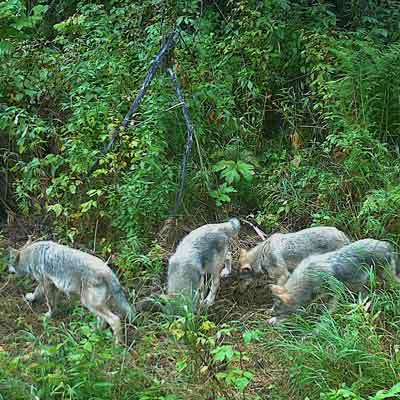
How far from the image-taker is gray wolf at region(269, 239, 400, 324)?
6754 mm

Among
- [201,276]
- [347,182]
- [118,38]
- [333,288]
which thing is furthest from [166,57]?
[333,288]

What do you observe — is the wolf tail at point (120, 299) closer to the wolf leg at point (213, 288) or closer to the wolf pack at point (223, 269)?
the wolf pack at point (223, 269)

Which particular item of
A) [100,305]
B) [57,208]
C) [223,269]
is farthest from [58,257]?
[223,269]

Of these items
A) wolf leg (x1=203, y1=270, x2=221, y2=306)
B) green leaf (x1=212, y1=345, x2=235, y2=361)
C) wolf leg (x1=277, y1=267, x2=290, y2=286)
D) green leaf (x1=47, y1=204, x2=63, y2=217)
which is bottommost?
wolf leg (x1=277, y1=267, x2=290, y2=286)

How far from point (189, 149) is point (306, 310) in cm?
225

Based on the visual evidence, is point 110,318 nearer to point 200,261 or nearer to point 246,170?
point 200,261

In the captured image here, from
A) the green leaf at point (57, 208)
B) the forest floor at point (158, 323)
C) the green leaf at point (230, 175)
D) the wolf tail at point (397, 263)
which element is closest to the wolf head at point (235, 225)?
the forest floor at point (158, 323)

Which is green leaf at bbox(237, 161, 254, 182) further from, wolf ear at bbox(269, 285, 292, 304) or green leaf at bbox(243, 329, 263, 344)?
green leaf at bbox(243, 329, 263, 344)

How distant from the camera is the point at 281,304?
6.81m

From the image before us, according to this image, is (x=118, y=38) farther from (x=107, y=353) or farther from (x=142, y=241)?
(x=107, y=353)

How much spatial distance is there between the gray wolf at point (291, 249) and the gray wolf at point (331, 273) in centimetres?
30

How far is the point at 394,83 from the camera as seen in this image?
8961 millimetres

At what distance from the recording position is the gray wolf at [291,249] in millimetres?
7363

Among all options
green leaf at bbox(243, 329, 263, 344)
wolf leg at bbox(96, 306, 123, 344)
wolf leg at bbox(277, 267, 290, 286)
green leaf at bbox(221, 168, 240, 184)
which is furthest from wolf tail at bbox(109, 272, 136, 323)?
green leaf at bbox(221, 168, 240, 184)
